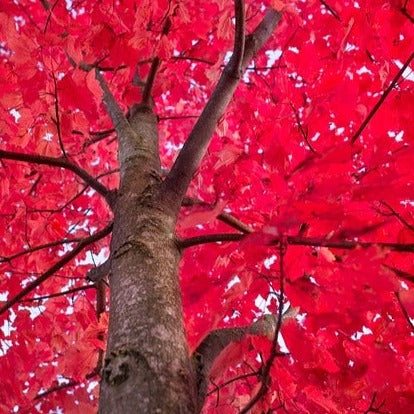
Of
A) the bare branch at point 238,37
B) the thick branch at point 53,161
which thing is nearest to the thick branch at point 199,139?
the bare branch at point 238,37

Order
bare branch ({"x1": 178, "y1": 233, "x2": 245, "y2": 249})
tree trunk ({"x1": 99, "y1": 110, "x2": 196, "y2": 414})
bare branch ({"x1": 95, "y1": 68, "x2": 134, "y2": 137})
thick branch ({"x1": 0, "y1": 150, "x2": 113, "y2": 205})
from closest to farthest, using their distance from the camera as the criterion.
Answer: tree trunk ({"x1": 99, "y1": 110, "x2": 196, "y2": 414}) → bare branch ({"x1": 178, "y1": 233, "x2": 245, "y2": 249}) → thick branch ({"x1": 0, "y1": 150, "x2": 113, "y2": 205}) → bare branch ({"x1": 95, "y1": 68, "x2": 134, "y2": 137})

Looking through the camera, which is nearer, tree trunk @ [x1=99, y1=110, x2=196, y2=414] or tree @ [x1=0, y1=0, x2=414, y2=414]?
tree trunk @ [x1=99, y1=110, x2=196, y2=414]

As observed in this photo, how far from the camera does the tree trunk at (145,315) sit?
4.65 ft

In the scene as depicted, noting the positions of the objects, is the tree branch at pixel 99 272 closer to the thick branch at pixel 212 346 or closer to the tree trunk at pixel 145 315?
the tree trunk at pixel 145 315

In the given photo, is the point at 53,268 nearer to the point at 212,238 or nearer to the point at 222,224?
the point at 212,238

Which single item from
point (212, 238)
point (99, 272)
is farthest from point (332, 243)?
point (99, 272)

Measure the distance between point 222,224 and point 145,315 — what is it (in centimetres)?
199

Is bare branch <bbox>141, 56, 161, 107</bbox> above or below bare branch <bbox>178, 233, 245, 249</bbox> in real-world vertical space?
above

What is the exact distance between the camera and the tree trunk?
4.65ft

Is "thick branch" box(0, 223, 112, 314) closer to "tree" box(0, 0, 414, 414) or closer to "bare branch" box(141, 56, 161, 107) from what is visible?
"tree" box(0, 0, 414, 414)

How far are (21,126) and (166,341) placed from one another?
2.55m

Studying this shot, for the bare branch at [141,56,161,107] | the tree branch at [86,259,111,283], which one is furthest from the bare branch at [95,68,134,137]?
the tree branch at [86,259,111,283]

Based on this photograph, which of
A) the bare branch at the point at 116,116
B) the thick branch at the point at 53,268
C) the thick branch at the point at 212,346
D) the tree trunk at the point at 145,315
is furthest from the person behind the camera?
the bare branch at the point at 116,116

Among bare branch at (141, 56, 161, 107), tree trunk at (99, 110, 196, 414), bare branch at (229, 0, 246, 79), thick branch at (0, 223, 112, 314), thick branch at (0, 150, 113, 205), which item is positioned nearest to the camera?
tree trunk at (99, 110, 196, 414)
